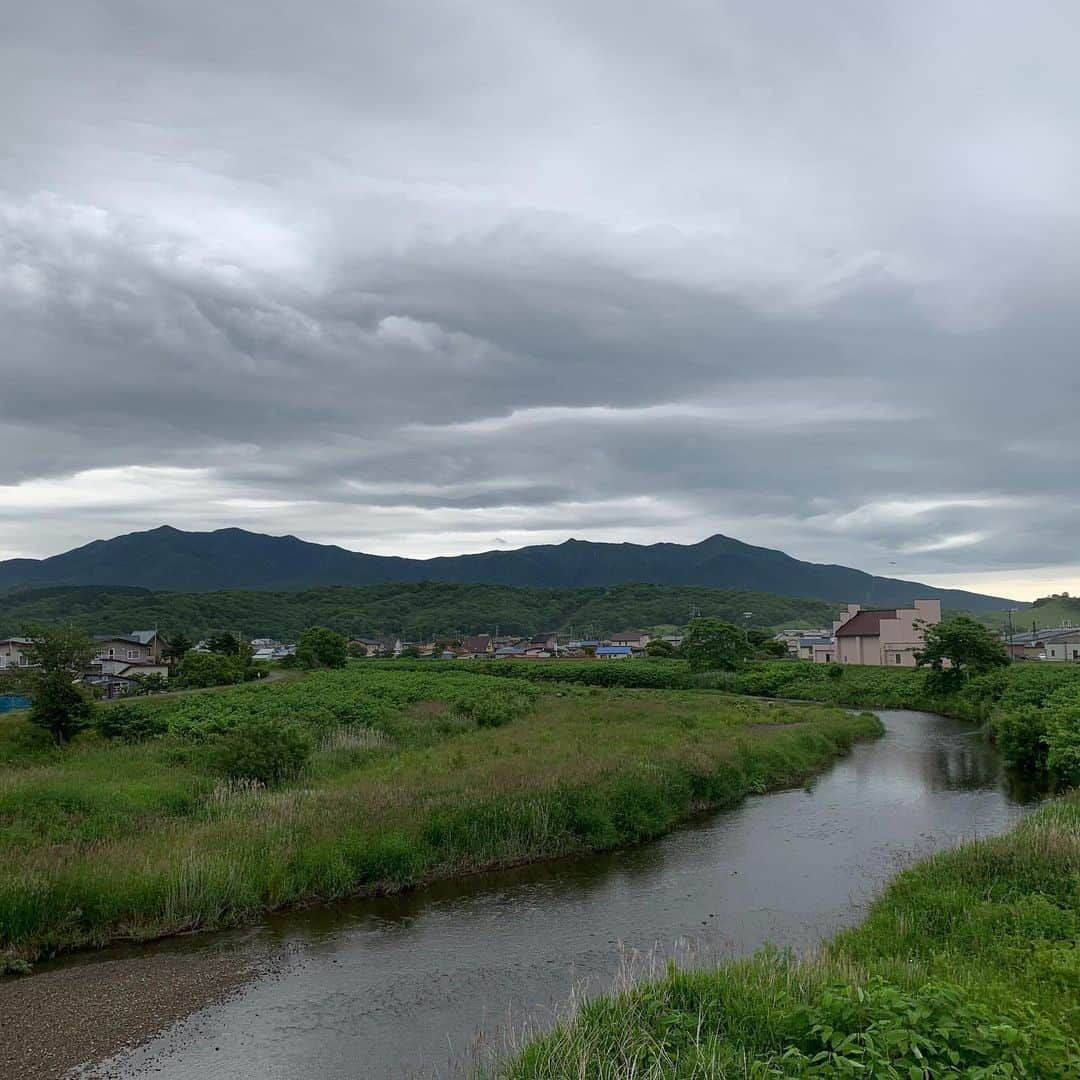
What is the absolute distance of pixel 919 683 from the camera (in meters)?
55.5

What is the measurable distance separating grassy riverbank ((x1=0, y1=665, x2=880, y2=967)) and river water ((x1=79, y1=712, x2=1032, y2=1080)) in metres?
0.73

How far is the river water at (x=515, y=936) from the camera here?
989 cm

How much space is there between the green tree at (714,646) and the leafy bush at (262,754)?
51.0 m

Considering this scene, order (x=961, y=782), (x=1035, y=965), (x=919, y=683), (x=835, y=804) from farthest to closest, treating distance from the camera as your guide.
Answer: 1. (x=919, y=683)
2. (x=961, y=782)
3. (x=835, y=804)
4. (x=1035, y=965)

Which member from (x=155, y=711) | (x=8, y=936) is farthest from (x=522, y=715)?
(x=8, y=936)

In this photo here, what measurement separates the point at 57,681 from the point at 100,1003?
21927 mm

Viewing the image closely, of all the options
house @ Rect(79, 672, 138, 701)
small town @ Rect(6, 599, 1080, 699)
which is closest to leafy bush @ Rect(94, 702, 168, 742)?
house @ Rect(79, 672, 138, 701)

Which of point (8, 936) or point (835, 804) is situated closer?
point (8, 936)

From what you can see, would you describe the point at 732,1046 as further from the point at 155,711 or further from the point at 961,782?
the point at 155,711

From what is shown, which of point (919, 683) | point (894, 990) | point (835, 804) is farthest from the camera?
point (919, 683)

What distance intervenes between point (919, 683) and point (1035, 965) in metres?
50.3

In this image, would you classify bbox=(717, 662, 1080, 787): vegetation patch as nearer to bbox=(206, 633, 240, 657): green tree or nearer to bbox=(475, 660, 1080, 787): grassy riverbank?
bbox=(475, 660, 1080, 787): grassy riverbank

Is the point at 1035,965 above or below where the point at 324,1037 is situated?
above

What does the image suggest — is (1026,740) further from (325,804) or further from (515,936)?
(325,804)
